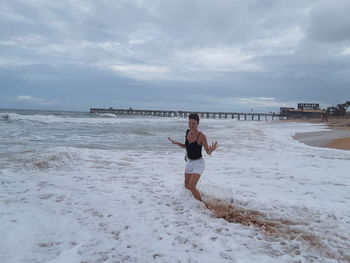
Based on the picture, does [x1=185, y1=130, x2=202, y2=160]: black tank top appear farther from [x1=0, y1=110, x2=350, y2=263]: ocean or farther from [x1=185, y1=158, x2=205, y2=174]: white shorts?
[x1=0, y1=110, x2=350, y2=263]: ocean

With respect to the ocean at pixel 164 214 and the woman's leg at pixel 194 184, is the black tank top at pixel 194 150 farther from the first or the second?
the ocean at pixel 164 214

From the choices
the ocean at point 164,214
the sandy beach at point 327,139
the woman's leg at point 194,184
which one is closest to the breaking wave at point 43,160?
the ocean at point 164,214

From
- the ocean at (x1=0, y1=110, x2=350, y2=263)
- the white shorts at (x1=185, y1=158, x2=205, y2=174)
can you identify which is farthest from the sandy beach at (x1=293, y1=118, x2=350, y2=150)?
the white shorts at (x1=185, y1=158, x2=205, y2=174)

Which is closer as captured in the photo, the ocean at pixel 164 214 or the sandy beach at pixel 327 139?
the ocean at pixel 164 214

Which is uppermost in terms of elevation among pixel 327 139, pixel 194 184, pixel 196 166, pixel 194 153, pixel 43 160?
pixel 194 153

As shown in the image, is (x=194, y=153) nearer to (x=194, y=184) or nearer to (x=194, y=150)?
(x=194, y=150)

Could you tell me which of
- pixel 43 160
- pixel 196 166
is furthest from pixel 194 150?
pixel 43 160

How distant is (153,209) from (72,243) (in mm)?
1421

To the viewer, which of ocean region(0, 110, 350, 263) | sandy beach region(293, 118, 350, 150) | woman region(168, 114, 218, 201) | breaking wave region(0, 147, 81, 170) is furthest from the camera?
sandy beach region(293, 118, 350, 150)

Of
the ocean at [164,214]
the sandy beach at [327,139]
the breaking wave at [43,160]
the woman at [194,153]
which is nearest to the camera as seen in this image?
the ocean at [164,214]

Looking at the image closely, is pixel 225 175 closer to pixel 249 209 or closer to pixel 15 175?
pixel 249 209

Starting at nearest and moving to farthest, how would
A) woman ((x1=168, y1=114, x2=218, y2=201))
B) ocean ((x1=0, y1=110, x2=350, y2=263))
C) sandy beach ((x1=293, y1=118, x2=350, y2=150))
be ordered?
ocean ((x1=0, y1=110, x2=350, y2=263)) < woman ((x1=168, y1=114, x2=218, y2=201)) < sandy beach ((x1=293, y1=118, x2=350, y2=150))

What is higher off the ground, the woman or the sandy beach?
the woman

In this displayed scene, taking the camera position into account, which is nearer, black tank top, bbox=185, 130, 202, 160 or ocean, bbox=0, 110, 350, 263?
ocean, bbox=0, 110, 350, 263
